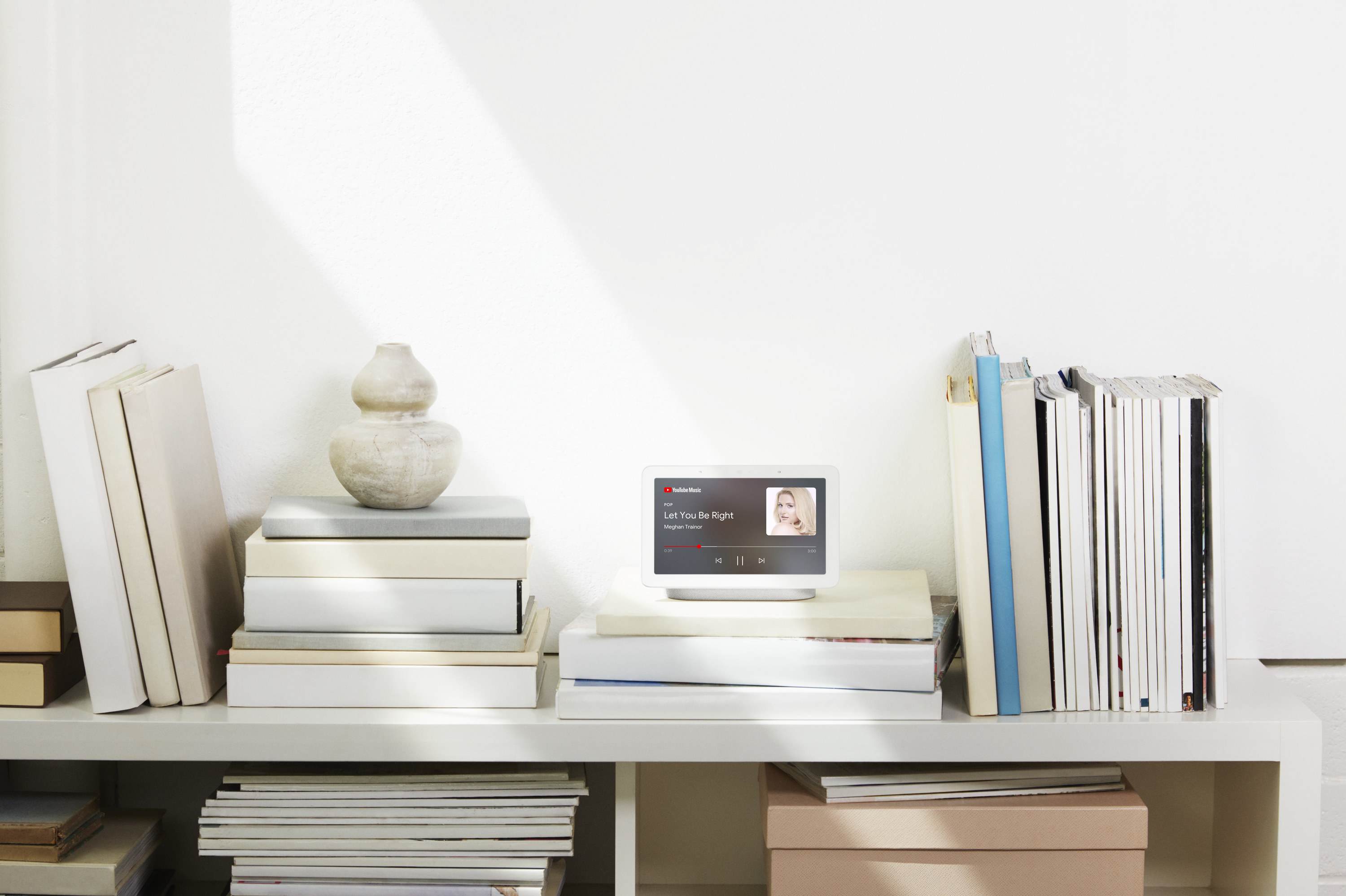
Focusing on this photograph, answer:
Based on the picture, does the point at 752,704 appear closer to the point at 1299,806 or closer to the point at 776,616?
the point at 776,616

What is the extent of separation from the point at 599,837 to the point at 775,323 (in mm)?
740

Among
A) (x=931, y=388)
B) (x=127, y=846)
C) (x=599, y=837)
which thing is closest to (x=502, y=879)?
(x=599, y=837)

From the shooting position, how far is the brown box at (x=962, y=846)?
107 centimetres

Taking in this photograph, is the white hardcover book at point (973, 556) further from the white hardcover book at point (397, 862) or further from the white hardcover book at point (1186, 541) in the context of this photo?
the white hardcover book at point (397, 862)

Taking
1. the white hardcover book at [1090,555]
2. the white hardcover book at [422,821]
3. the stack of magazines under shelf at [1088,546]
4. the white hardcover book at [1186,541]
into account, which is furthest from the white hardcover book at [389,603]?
the white hardcover book at [1186,541]

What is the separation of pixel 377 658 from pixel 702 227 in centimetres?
66

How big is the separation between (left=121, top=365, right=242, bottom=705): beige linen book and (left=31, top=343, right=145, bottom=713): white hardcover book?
0.13ft

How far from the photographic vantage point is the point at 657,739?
109 cm

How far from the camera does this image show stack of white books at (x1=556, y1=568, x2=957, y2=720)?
1097 millimetres

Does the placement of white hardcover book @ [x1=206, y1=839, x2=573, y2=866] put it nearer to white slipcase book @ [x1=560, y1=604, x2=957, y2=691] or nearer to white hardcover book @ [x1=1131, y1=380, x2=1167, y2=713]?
white slipcase book @ [x1=560, y1=604, x2=957, y2=691]

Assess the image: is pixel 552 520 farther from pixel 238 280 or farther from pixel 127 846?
pixel 127 846

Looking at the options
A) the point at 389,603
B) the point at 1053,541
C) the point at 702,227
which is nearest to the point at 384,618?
the point at 389,603

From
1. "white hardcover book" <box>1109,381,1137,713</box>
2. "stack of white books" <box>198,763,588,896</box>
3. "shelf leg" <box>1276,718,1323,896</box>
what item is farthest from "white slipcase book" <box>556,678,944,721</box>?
"shelf leg" <box>1276,718,1323,896</box>

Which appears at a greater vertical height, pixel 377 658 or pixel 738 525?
pixel 738 525
